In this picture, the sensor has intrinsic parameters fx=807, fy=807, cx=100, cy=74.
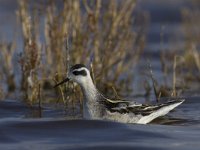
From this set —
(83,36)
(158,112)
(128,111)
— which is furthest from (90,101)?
(83,36)

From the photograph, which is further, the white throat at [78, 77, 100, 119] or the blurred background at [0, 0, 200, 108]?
the blurred background at [0, 0, 200, 108]

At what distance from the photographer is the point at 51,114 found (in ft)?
34.4

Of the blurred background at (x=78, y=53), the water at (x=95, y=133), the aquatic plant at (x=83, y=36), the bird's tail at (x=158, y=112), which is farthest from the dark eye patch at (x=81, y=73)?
the aquatic plant at (x=83, y=36)

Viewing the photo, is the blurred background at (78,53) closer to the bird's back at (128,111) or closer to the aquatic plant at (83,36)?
the aquatic plant at (83,36)

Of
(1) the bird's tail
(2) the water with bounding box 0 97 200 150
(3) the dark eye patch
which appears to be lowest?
(2) the water with bounding box 0 97 200 150

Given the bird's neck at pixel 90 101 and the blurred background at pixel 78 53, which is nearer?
the bird's neck at pixel 90 101

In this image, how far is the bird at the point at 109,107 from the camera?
9.15 m

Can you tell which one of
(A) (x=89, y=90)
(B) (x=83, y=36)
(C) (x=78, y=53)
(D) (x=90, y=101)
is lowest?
(D) (x=90, y=101)

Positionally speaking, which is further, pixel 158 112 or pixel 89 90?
pixel 89 90

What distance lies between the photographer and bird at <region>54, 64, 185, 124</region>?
9148mm

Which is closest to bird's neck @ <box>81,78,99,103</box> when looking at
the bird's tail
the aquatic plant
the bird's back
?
the bird's back

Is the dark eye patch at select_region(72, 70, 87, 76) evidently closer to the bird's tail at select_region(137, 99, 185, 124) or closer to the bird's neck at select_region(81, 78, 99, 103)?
the bird's neck at select_region(81, 78, 99, 103)

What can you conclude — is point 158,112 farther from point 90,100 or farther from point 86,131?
point 86,131

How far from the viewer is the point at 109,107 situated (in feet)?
30.1
